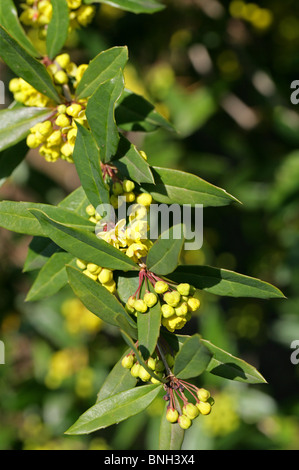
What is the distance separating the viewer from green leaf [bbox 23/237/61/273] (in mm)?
1180

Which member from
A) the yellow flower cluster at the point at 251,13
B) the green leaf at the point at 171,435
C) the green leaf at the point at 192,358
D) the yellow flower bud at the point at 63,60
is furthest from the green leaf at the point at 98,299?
the yellow flower cluster at the point at 251,13

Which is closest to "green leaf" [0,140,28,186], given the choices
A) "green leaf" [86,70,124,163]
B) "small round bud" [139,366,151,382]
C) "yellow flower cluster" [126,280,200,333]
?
"green leaf" [86,70,124,163]

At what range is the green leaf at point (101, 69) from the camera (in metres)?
1.03

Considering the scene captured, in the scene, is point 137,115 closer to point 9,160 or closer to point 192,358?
point 9,160

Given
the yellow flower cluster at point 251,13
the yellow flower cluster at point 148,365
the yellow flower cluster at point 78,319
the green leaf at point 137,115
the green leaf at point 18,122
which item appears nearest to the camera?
the yellow flower cluster at point 148,365

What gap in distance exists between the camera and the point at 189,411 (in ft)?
3.11

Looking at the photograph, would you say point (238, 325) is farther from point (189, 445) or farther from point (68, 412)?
point (68, 412)

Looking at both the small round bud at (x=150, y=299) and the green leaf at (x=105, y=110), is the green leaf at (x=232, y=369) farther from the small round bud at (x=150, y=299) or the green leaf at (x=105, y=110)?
the green leaf at (x=105, y=110)

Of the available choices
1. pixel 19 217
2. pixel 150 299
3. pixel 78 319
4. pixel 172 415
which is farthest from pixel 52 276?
pixel 78 319

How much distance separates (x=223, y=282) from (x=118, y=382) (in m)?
0.30

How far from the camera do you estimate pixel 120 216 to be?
1029mm

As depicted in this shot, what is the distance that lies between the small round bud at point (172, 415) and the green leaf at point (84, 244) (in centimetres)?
29

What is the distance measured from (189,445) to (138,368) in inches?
57.9
